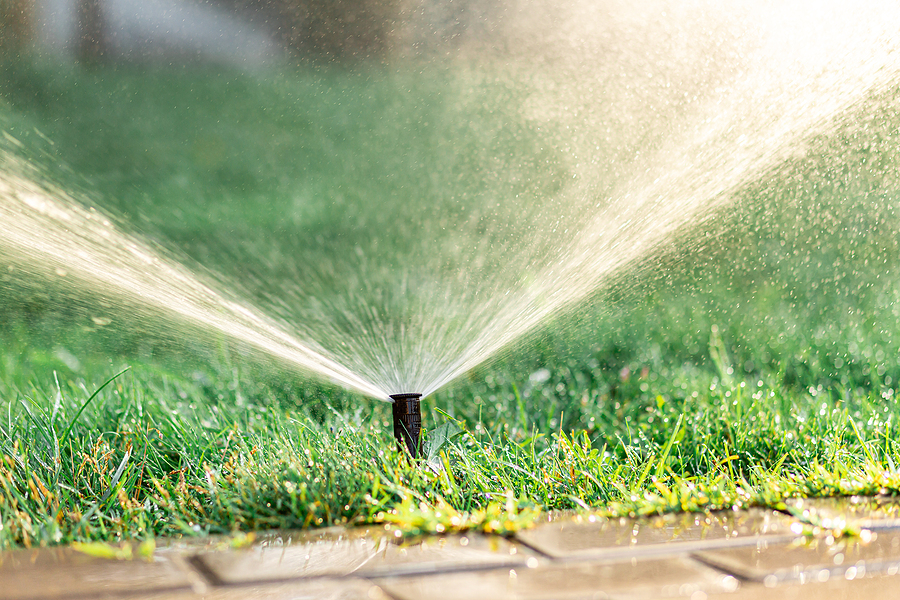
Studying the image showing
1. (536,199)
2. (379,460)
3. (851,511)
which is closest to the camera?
(851,511)

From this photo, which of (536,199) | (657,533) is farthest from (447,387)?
(536,199)

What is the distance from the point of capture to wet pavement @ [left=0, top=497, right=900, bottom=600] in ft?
4.87

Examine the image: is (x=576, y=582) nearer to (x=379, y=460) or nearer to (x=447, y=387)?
(x=379, y=460)

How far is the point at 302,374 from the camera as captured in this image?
3107 mm

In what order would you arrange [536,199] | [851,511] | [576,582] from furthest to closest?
[536,199] → [851,511] → [576,582]

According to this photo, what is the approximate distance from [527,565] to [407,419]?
2.60 ft

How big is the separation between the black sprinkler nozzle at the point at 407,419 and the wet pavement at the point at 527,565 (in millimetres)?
464

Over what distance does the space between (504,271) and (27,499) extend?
2907mm

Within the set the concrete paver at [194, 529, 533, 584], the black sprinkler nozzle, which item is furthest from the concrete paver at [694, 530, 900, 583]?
the black sprinkler nozzle

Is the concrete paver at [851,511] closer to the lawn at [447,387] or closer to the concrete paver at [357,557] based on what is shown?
the lawn at [447,387]

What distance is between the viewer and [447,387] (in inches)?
129

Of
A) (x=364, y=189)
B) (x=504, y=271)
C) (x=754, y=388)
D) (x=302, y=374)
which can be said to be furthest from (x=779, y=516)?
(x=364, y=189)

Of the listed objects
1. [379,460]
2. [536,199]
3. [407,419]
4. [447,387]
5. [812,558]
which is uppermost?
[536,199]

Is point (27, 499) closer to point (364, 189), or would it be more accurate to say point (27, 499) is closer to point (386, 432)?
point (386, 432)
